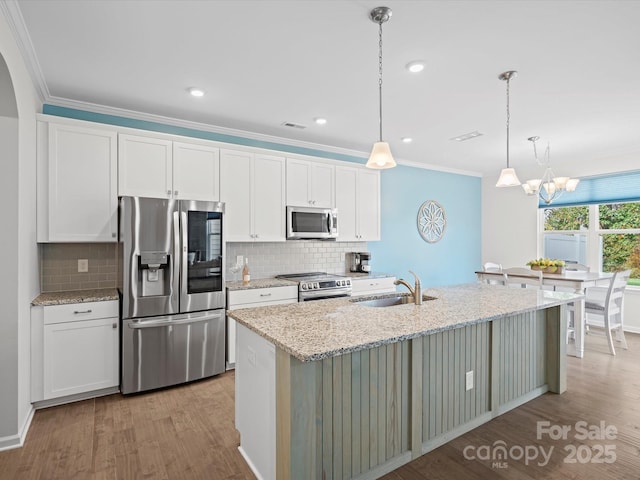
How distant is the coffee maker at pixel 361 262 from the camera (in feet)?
16.2

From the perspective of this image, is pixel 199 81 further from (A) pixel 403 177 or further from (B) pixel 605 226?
(B) pixel 605 226

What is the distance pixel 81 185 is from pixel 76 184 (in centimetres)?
4

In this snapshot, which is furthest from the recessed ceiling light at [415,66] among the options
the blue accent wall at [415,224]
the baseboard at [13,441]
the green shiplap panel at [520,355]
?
the baseboard at [13,441]

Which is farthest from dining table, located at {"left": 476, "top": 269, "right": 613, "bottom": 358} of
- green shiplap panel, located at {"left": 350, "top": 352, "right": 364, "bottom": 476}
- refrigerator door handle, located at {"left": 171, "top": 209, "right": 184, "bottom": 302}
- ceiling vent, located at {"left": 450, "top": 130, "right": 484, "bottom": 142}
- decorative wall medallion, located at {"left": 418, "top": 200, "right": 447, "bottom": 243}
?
refrigerator door handle, located at {"left": 171, "top": 209, "right": 184, "bottom": 302}

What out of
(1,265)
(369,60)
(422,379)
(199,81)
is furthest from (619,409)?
(1,265)

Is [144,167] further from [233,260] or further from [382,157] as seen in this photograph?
[382,157]

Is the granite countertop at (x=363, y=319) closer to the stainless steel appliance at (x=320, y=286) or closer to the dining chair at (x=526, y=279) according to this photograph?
the stainless steel appliance at (x=320, y=286)

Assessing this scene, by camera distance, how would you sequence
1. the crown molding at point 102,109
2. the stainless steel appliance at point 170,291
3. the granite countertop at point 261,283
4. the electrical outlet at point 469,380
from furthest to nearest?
the granite countertop at point 261,283 < the stainless steel appliance at point 170,291 < the electrical outlet at point 469,380 < the crown molding at point 102,109

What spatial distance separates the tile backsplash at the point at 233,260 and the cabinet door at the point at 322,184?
1.96ft

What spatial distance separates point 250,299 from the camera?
3.71 m

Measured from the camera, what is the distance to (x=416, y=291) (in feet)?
8.28

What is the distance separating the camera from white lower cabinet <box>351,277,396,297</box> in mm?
4410

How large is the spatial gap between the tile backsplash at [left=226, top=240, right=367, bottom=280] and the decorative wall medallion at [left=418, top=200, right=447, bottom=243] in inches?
52.4

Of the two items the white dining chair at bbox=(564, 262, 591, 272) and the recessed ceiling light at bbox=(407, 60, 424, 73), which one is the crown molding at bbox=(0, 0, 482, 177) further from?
the white dining chair at bbox=(564, 262, 591, 272)
